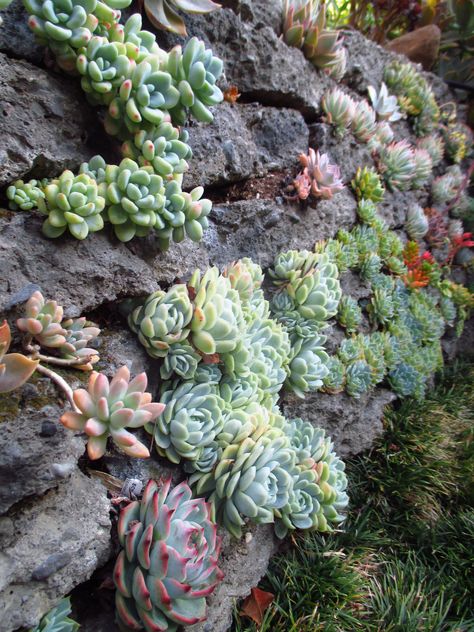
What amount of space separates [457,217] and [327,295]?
231 centimetres

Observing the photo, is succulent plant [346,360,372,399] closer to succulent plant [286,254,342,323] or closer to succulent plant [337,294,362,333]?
succulent plant [337,294,362,333]

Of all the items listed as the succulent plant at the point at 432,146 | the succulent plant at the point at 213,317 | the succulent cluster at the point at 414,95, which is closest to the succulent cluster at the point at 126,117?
the succulent plant at the point at 213,317

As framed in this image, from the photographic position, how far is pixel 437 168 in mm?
3680

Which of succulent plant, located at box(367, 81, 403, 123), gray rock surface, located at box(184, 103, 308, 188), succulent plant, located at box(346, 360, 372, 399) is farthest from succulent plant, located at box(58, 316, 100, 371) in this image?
succulent plant, located at box(367, 81, 403, 123)

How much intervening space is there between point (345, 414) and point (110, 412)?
1.43m

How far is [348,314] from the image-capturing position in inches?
96.3

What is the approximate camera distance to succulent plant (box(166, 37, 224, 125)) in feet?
4.62

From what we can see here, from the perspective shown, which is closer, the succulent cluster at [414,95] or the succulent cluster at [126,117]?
the succulent cluster at [126,117]

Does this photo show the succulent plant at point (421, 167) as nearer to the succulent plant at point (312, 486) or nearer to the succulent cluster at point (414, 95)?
the succulent cluster at point (414, 95)

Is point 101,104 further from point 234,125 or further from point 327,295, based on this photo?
point 327,295

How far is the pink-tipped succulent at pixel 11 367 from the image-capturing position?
1056mm

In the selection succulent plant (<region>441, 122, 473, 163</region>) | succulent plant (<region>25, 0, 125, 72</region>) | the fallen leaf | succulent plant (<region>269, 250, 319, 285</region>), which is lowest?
the fallen leaf

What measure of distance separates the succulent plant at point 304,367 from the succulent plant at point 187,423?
0.54 m

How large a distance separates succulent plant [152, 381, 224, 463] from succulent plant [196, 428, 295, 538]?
0.31ft
